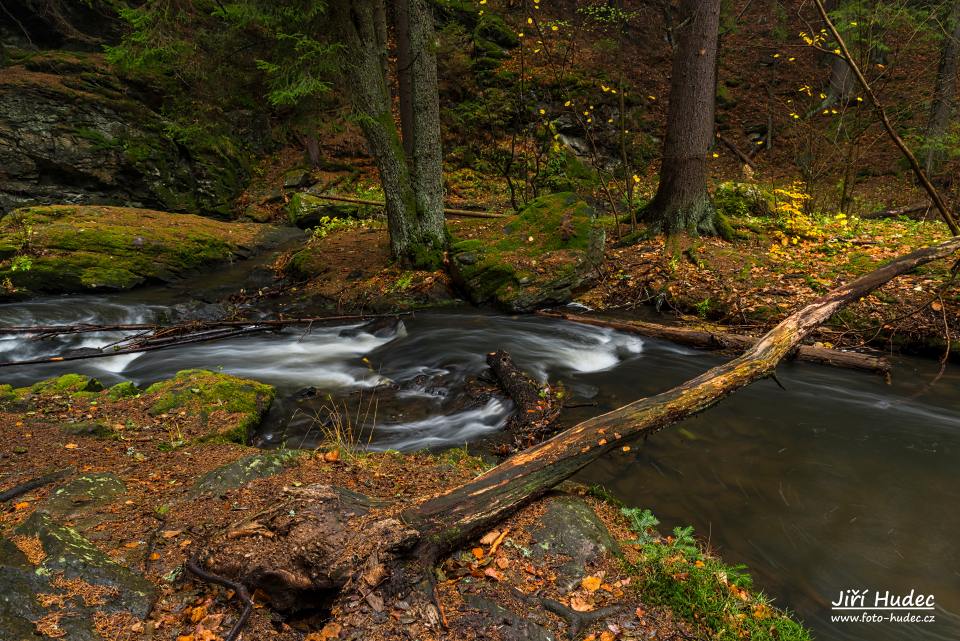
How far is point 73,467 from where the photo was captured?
3385 millimetres

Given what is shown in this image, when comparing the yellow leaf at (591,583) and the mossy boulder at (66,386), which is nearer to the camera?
the yellow leaf at (591,583)

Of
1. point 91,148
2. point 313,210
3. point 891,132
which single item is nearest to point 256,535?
point 891,132

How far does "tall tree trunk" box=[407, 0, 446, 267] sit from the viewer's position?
848cm

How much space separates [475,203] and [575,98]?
21.3ft

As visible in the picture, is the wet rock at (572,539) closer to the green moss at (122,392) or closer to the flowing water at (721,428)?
the flowing water at (721,428)

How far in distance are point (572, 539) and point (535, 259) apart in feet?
21.5

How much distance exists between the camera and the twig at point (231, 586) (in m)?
2.00

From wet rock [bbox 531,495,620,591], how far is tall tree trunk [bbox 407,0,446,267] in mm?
6949

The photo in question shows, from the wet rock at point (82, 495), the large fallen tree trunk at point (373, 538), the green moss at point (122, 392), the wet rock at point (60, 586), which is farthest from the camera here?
the green moss at point (122, 392)

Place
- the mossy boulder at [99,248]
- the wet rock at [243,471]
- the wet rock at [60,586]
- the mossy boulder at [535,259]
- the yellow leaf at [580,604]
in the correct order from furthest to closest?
the mossy boulder at [99,248], the mossy boulder at [535,259], the wet rock at [243,471], the yellow leaf at [580,604], the wet rock at [60,586]

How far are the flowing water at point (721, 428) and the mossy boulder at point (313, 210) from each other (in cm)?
650

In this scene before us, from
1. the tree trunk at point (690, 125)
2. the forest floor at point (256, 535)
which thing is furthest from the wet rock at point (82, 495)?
the tree trunk at point (690, 125)

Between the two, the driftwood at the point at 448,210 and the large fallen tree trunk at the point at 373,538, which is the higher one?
the driftwood at the point at 448,210

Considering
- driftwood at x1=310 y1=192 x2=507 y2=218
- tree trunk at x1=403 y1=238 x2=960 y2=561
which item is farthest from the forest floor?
driftwood at x1=310 y1=192 x2=507 y2=218
